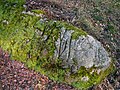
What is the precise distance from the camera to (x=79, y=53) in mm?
7527

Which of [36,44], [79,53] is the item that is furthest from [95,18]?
[36,44]

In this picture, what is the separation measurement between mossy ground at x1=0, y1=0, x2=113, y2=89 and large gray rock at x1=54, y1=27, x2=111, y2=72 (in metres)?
0.15

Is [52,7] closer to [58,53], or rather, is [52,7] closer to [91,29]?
[91,29]

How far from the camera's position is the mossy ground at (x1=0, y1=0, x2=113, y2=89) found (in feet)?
24.8

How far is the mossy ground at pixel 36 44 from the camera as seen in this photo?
7.57 metres

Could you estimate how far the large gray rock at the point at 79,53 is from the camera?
7493 millimetres

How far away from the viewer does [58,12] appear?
353 inches

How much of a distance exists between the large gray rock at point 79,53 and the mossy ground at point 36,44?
0.15m

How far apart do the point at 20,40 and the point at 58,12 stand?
192cm

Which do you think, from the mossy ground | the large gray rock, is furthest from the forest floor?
the large gray rock

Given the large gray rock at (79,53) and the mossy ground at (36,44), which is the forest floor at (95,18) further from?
the large gray rock at (79,53)

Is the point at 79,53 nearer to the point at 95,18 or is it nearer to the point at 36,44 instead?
the point at 36,44

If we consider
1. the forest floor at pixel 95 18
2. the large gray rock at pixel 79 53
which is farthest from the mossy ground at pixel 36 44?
the forest floor at pixel 95 18

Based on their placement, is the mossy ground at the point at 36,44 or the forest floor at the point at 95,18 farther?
the forest floor at the point at 95,18
